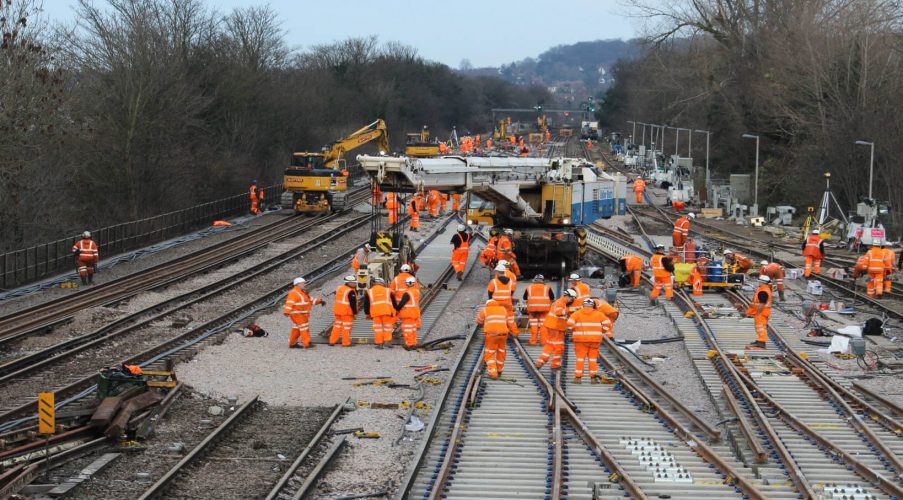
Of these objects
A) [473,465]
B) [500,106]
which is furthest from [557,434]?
[500,106]

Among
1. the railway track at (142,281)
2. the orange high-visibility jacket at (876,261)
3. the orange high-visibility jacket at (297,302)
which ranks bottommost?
the railway track at (142,281)

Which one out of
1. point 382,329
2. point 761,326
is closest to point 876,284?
point 761,326

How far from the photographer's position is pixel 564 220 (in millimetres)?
27953

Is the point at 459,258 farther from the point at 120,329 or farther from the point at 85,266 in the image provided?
the point at 120,329

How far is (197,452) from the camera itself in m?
12.9

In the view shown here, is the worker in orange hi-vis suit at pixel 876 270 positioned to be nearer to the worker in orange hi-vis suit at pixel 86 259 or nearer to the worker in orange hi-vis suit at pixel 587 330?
the worker in orange hi-vis suit at pixel 587 330

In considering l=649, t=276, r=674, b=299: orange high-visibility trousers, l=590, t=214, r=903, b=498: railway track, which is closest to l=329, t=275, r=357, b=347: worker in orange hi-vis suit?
l=590, t=214, r=903, b=498: railway track

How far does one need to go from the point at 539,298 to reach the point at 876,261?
1046 centimetres

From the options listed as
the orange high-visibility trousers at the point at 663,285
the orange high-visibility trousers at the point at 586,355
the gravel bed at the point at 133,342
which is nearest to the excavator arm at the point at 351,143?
the gravel bed at the point at 133,342

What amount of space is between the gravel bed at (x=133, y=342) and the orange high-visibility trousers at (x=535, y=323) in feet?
17.5

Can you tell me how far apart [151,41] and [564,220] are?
93.9 ft

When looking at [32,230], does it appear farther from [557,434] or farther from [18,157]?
[557,434]

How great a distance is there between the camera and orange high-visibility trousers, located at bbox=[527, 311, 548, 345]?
19531mm

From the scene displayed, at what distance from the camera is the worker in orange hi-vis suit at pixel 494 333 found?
16734mm
